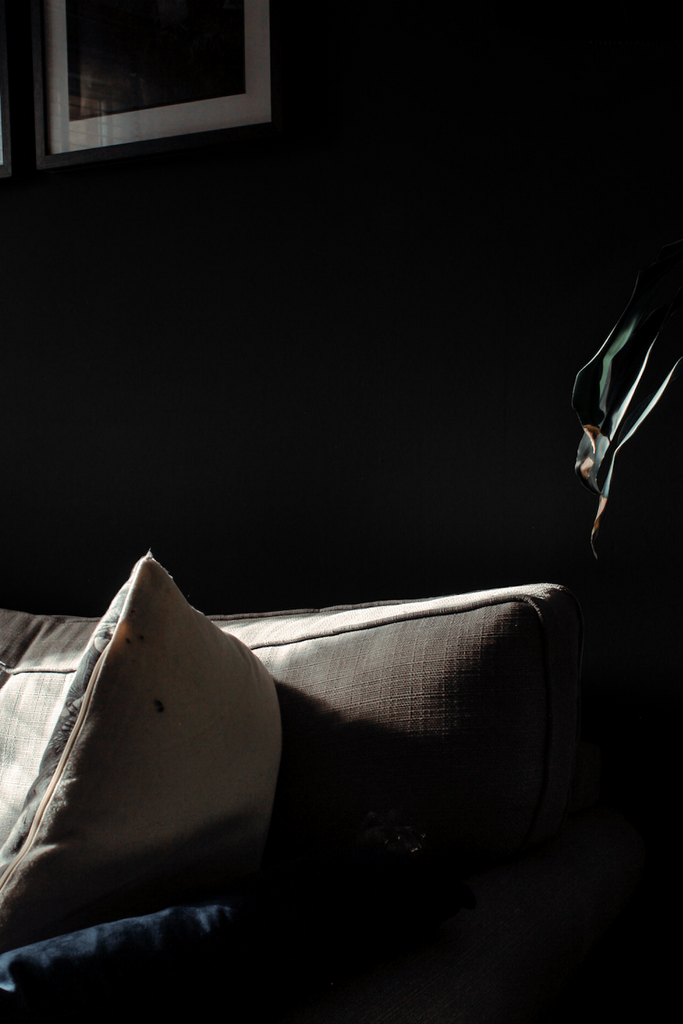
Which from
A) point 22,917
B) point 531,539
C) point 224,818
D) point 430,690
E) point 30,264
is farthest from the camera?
point 30,264

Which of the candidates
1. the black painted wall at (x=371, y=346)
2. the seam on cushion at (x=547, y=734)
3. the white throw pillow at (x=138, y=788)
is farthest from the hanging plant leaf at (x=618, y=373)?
the white throw pillow at (x=138, y=788)

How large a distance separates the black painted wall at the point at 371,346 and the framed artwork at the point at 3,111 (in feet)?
0.07

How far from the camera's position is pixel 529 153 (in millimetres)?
1271

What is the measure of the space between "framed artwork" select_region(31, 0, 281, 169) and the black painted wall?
0.14 ft

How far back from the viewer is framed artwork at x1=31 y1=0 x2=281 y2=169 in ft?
4.59

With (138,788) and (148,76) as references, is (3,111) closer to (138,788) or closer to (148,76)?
(148,76)

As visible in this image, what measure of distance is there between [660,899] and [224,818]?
0.80 m

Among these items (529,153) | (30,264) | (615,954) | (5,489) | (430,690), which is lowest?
(615,954)

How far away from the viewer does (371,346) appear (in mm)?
1387

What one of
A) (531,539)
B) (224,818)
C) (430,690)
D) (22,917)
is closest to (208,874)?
(224,818)

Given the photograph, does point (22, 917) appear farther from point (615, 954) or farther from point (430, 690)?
point (615, 954)

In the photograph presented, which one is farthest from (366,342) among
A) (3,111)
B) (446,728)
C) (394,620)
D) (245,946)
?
(245,946)

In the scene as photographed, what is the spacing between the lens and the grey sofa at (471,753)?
858 millimetres

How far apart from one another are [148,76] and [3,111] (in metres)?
0.33
